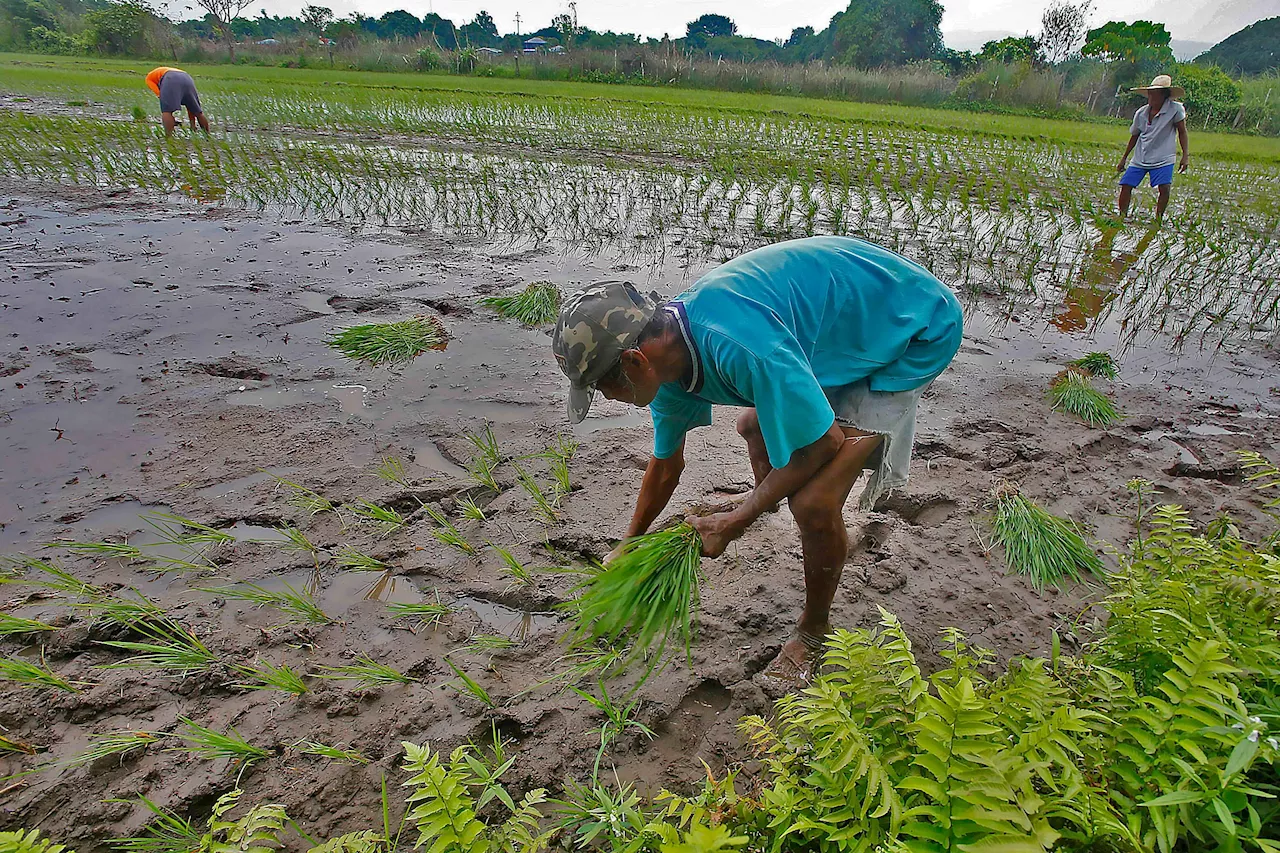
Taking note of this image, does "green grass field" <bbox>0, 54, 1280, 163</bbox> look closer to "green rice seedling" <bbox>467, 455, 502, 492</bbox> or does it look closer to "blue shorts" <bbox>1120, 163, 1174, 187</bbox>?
"blue shorts" <bbox>1120, 163, 1174, 187</bbox>

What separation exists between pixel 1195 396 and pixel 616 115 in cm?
1296

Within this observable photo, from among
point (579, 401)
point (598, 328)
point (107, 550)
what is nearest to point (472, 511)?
point (579, 401)

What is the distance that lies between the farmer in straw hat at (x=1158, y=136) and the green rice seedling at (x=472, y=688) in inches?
322

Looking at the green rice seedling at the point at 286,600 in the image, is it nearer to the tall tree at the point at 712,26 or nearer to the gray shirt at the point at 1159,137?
the gray shirt at the point at 1159,137

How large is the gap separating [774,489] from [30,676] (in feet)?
7.37

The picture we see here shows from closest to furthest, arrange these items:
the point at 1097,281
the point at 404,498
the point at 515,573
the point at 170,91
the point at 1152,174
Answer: the point at 515,573, the point at 404,498, the point at 1097,281, the point at 1152,174, the point at 170,91

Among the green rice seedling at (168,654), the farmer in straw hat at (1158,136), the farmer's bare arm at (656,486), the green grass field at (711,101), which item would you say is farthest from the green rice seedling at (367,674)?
the green grass field at (711,101)

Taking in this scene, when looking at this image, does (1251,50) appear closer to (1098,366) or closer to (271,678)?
(1098,366)

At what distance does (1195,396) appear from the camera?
3816 mm

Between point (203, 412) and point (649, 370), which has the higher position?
point (649, 370)

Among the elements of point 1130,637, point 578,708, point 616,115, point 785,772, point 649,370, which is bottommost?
point 578,708

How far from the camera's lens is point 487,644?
218 cm

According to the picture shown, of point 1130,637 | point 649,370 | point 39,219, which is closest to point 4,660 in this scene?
point 649,370

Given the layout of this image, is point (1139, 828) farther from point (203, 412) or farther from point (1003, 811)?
point (203, 412)
